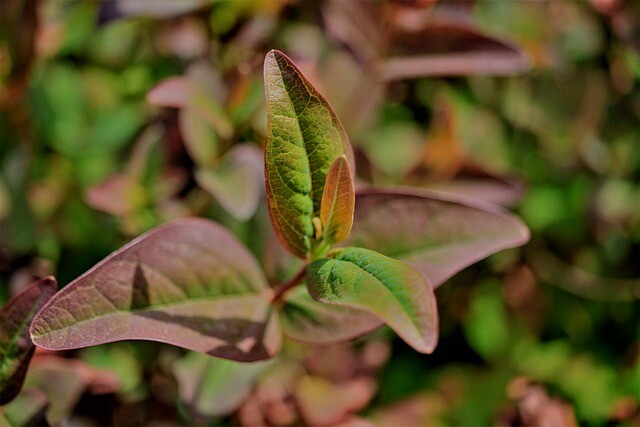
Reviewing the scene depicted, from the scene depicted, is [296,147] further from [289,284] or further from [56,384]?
[56,384]

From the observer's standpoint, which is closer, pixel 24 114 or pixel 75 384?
pixel 75 384

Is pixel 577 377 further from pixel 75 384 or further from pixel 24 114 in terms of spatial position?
pixel 24 114

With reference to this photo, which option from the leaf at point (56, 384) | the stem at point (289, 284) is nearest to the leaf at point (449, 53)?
the stem at point (289, 284)

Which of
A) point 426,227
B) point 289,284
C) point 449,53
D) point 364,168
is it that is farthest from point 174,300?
point 449,53

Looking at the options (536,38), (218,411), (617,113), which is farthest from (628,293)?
(218,411)

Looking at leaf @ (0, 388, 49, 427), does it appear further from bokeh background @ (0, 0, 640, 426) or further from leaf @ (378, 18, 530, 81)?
leaf @ (378, 18, 530, 81)

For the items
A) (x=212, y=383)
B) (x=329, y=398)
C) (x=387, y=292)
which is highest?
(x=387, y=292)
